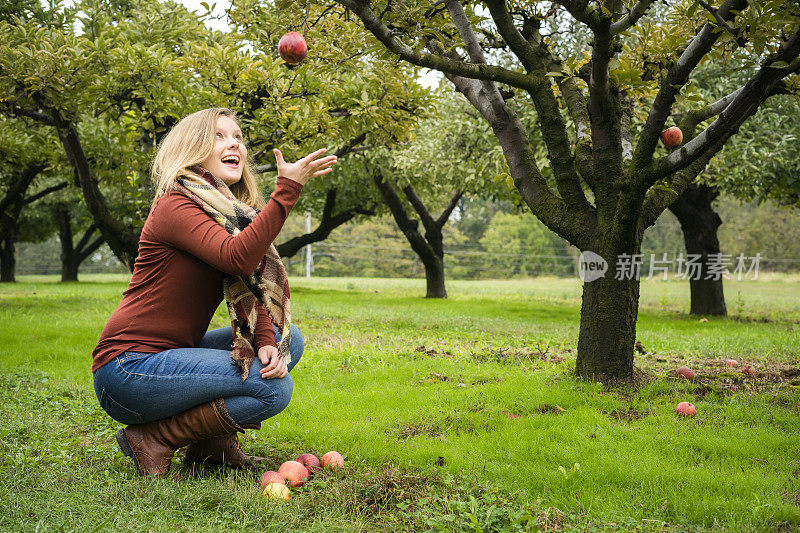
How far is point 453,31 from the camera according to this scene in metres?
5.10

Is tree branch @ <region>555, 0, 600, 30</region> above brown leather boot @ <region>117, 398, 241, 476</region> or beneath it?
above

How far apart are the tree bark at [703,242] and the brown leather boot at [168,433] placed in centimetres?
1061

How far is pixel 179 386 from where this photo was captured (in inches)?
104

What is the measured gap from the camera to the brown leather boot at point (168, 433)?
8.93 feet

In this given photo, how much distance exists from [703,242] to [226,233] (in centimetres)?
1094

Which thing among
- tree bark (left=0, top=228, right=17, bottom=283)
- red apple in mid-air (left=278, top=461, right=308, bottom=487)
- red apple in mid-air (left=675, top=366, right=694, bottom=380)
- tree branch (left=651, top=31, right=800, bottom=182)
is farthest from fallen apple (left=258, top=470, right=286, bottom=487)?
tree bark (left=0, top=228, right=17, bottom=283)

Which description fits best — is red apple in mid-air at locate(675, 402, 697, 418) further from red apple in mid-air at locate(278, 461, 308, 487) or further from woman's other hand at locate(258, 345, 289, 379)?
woman's other hand at locate(258, 345, 289, 379)

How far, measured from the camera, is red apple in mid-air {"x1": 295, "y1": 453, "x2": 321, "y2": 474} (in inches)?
119

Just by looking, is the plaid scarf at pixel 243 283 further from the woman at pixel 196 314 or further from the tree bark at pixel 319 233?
the tree bark at pixel 319 233

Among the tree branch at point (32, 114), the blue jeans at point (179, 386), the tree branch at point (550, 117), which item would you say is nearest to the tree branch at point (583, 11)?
the tree branch at point (550, 117)

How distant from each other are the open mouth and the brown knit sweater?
0.37 m

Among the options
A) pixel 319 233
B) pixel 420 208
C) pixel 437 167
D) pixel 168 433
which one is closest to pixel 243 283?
pixel 168 433

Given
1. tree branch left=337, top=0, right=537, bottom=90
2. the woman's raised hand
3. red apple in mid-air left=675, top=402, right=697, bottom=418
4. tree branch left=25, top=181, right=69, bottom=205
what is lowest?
red apple in mid-air left=675, top=402, right=697, bottom=418

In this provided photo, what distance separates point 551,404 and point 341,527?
7.27 feet
